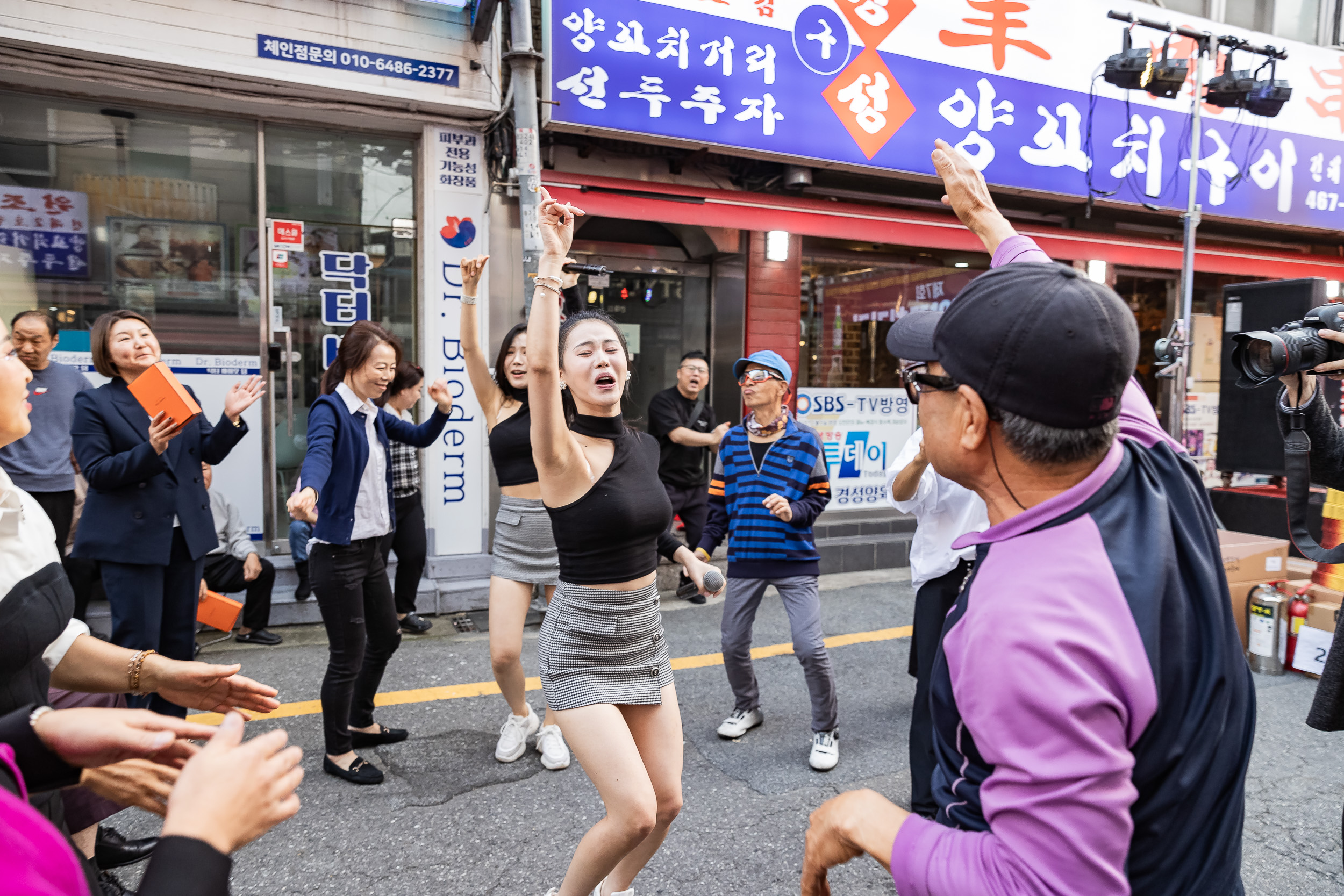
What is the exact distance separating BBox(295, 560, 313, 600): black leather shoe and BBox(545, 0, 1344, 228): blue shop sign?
3.84 m

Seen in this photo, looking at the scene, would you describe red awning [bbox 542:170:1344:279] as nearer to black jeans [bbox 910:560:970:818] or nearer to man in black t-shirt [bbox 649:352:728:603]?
man in black t-shirt [bbox 649:352:728:603]

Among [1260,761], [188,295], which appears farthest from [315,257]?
[1260,761]

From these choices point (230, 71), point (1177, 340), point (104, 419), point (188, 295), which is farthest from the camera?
point (1177, 340)

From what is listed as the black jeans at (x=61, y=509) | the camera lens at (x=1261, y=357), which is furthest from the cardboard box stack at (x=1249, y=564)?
the black jeans at (x=61, y=509)

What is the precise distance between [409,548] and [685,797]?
2.85 meters

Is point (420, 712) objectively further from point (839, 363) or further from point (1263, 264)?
point (1263, 264)

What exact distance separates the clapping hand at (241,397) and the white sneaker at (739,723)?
2.79m

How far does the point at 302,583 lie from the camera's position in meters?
5.60

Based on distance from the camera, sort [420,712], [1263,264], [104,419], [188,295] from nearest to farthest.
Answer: [104,419] → [420,712] → [188,295] → [1263,264]

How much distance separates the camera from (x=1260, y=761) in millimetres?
3914

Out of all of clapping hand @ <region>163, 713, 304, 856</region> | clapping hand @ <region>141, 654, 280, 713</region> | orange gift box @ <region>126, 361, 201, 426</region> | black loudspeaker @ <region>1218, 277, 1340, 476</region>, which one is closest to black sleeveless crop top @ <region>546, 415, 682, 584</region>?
clapping hand @ <region>141, 654, 280, 713</region>

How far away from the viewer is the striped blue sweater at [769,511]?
158 inches

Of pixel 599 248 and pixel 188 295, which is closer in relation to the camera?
pixel 188 295

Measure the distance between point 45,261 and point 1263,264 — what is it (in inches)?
487
